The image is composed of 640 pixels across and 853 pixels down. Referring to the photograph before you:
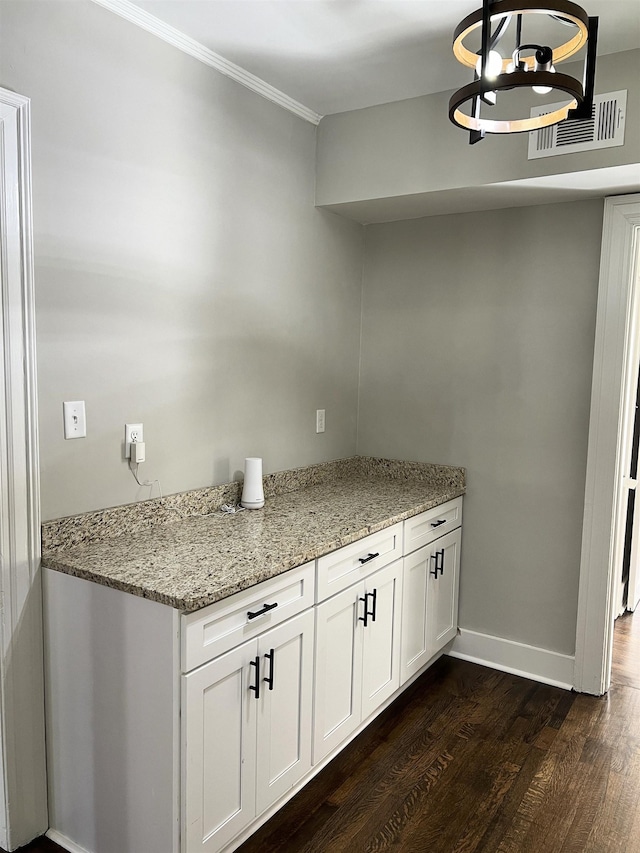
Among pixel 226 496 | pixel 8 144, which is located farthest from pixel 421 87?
pixel 226 496

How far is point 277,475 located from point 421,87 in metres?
1.73

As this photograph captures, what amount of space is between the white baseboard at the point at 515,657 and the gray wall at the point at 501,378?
0.15ft

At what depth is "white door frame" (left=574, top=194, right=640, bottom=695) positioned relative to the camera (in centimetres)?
267

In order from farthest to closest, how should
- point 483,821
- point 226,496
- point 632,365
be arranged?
point 632,365 → point 226,496 → point 483,821

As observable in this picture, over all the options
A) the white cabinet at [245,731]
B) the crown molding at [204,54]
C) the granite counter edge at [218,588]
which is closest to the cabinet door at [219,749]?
the white cabinet at [245,731]

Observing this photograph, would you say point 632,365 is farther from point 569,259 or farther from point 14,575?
point 14,575

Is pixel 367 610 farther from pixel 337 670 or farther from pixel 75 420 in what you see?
pixel 75 420

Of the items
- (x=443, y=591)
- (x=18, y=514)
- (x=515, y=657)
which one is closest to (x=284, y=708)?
(x=18, y=514)

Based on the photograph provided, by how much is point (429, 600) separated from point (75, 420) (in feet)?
5.74

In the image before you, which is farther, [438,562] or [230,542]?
[438,562]

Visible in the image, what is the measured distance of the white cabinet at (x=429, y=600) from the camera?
8.99 feet

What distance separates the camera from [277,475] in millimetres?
2887

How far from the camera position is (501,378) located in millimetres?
3047

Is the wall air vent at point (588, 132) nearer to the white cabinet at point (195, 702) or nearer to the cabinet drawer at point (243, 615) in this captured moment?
the white cabinet at point (195, 702)
